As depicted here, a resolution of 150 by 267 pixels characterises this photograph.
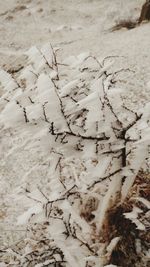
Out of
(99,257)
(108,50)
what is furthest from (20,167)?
(108,50)

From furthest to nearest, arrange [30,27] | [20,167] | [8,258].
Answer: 1. [30,27]
2. [20,167]
3. [8,258]

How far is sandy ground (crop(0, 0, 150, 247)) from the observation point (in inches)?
175

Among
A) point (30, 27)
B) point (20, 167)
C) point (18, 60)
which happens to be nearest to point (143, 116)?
point (20, 167)

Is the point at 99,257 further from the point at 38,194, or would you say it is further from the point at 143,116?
the point at 143,116

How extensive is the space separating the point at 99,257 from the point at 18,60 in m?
5.64

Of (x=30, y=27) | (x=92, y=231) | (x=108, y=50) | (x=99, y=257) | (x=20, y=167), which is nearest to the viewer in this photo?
(x=99, y=257)

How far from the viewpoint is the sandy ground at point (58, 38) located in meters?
4.44

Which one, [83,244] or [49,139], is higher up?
[49,139]

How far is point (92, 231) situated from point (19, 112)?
1.33m

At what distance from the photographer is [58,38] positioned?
31.7 ft

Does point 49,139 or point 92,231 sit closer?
point 49,139

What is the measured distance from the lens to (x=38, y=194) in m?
2.80

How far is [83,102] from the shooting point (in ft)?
6.21

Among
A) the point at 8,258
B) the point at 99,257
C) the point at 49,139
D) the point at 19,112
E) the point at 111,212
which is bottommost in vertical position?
the point at 8,258
